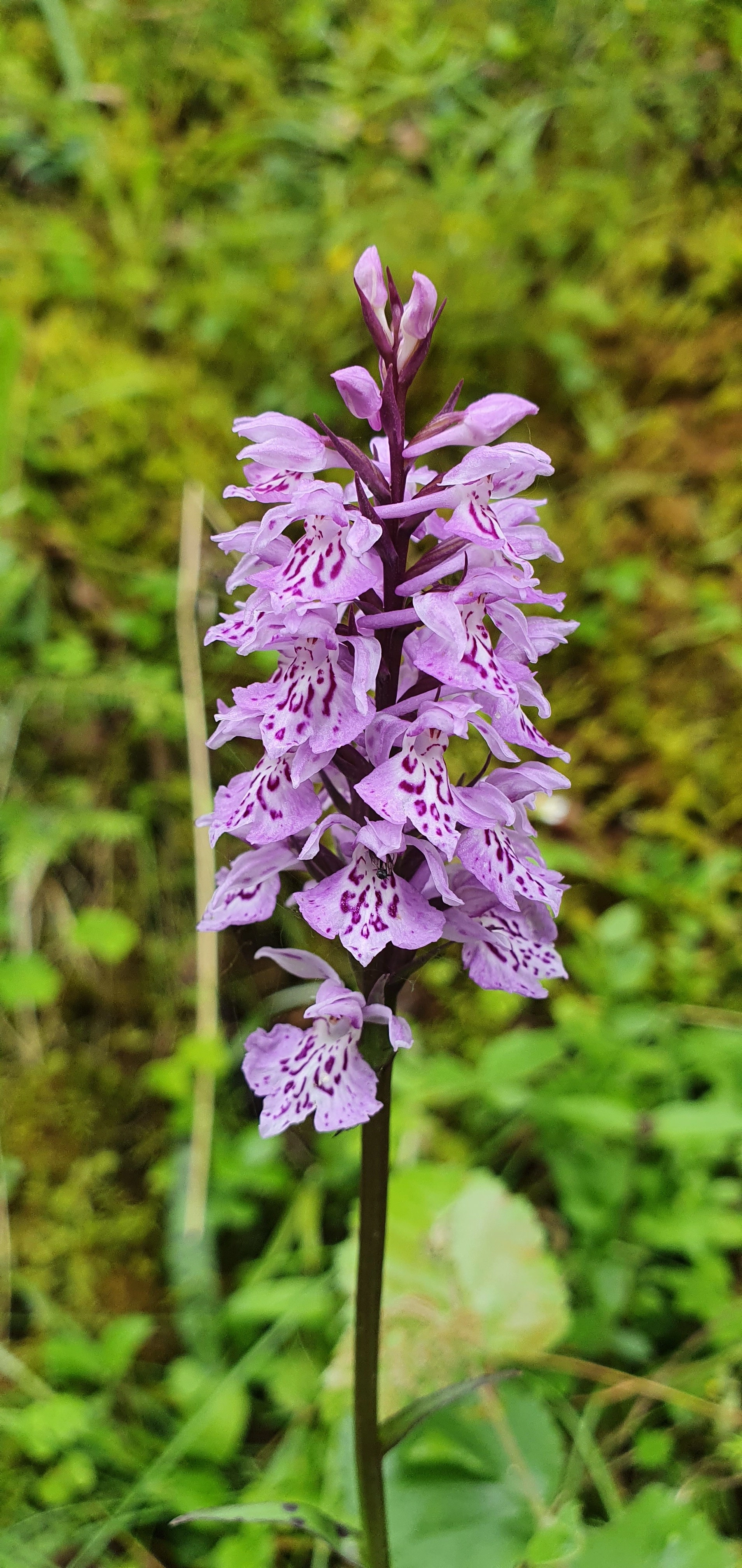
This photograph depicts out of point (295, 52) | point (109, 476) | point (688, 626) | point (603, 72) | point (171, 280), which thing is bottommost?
point (688, 626)

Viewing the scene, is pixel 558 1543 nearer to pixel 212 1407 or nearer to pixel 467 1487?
pixel 467 1487

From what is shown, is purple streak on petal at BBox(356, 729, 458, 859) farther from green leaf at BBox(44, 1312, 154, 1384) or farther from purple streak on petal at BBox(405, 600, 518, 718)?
green leaf at BBox(44, 1312, 154, 1384)

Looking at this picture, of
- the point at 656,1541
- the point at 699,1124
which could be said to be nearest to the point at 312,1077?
the point at 656,1541

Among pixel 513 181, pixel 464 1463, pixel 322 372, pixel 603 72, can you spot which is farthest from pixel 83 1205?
pixel 603 72

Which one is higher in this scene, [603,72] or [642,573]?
[603,72]

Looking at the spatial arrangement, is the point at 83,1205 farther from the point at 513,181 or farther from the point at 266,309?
the point at 513,181

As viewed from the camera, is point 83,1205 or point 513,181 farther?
point 513,181

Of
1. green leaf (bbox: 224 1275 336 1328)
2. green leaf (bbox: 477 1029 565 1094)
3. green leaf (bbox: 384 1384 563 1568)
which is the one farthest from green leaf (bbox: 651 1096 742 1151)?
green leaf (bbox: 224 1275 336 1328)

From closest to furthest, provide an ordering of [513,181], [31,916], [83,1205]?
[83,1205] < [31,916] < [513,181]
